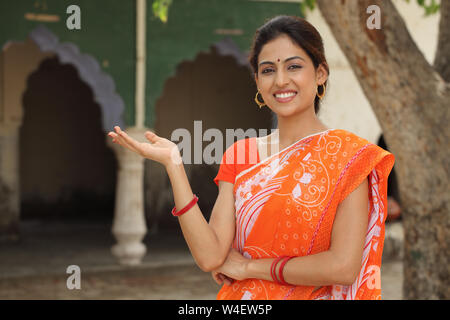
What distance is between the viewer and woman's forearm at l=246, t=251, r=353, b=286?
161 centimetres

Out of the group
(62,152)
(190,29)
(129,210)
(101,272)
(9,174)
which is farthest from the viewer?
(62,152)

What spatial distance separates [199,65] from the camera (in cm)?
1098

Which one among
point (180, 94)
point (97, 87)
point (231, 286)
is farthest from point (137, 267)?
point (231, 286)

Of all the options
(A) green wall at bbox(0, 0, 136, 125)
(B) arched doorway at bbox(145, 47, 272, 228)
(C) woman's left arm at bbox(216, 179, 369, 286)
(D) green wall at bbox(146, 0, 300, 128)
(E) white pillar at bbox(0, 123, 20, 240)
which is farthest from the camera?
(B) arched doorway at bbox(145, 47, 272, 228)

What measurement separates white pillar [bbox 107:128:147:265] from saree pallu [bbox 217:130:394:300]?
5721 millimetres

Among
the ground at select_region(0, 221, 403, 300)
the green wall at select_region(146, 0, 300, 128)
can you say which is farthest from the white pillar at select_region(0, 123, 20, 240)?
the green wall at select_region(146, 0, 300, 128)

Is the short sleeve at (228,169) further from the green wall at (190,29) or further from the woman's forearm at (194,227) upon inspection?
the green wall at (190,29)

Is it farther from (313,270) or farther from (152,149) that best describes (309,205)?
(152,149)

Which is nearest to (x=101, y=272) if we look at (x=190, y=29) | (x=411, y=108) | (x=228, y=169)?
(x=190, y=29)

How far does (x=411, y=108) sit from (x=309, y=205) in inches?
84.5

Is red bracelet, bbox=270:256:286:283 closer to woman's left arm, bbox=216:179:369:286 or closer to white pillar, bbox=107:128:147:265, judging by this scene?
woman's left arm, bbox=216:179:369:286

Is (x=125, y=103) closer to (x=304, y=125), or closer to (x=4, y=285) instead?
(x=4, y=285)

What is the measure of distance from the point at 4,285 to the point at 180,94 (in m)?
5.17

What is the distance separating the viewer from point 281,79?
66.7 inches
